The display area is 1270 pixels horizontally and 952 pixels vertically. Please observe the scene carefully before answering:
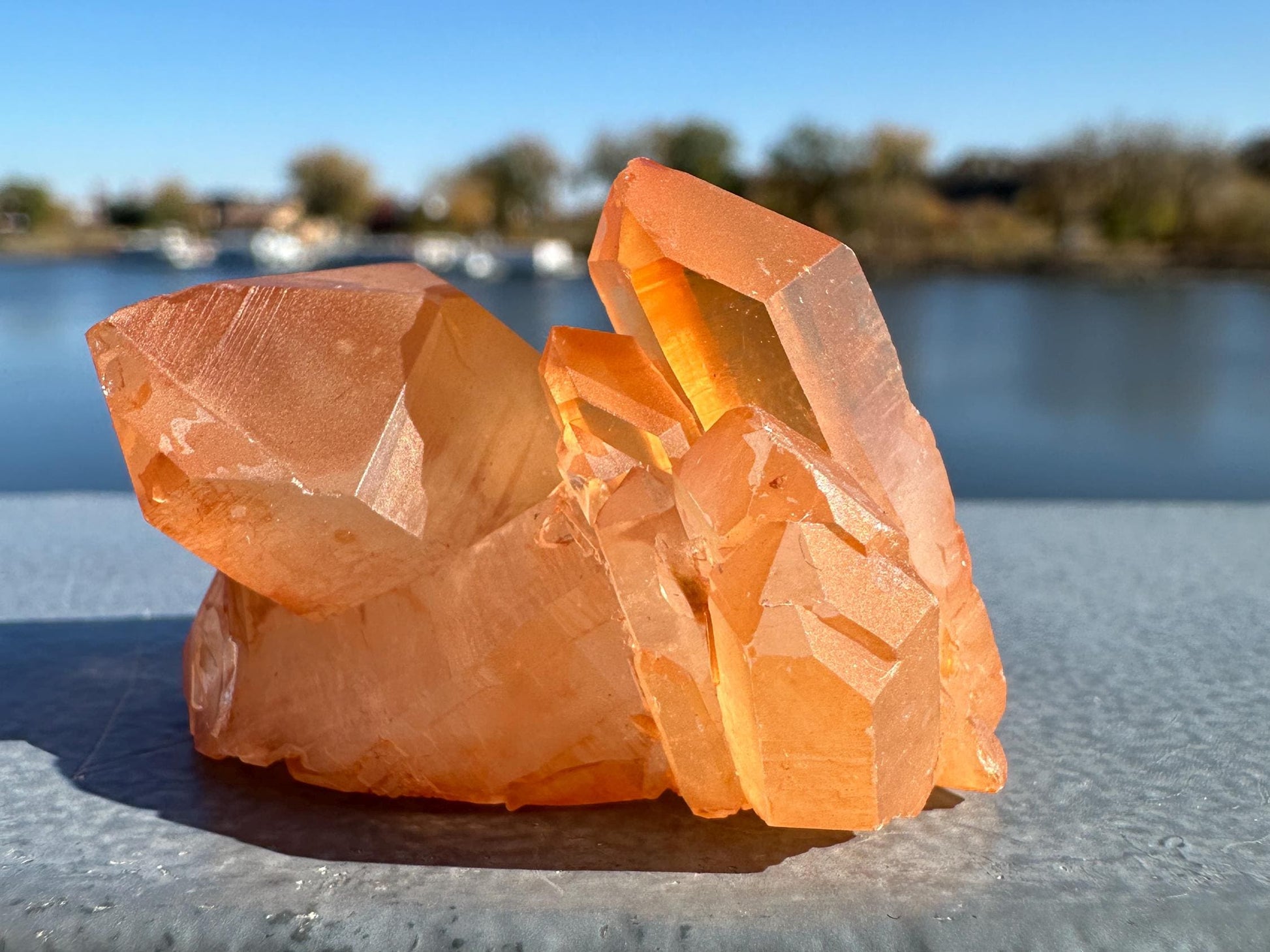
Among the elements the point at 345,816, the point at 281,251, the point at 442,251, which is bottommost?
the point at 442,251

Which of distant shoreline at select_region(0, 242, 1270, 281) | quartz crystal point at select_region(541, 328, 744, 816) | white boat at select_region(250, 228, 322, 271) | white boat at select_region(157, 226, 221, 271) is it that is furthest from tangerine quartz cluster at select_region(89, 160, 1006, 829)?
white boat at select_region(157, 226, 221, 271)

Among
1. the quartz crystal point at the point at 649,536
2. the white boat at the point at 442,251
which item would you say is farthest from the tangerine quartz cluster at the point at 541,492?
the white boat at the point at 442,251

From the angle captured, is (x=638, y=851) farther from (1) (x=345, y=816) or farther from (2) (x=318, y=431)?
(2) (x=318, y=431)

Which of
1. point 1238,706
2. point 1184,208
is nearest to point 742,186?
point 1184,208

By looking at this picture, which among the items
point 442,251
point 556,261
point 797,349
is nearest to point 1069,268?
point 556,261

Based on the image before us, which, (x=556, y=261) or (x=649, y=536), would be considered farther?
(x=556, y=261)

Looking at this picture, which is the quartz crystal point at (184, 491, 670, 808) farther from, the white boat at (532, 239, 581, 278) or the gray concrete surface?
the white boat at (532, 239, 581, 278)
